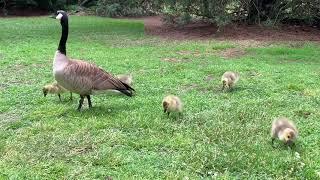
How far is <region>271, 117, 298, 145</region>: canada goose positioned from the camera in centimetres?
579

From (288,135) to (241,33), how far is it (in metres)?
11.9

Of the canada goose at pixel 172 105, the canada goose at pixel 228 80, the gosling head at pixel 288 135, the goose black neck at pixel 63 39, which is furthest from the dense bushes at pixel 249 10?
the gosling head at pixel 288 135

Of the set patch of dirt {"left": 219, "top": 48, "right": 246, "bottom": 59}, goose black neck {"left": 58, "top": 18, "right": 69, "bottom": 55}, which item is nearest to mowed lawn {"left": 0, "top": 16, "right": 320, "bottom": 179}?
patch of dirt {"left": 219, "top": 48, "right": 246, "bottom": 59}

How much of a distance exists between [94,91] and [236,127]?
2151 millimetres

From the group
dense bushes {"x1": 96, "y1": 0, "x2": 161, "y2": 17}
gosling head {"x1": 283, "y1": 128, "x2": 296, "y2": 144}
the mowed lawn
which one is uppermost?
gosling head {"x1": 283, "y1": 128, "x2": 296, "y2": 144}

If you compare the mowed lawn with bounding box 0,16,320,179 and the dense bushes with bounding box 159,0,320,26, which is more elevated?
the dense bushes with bounding box 159,0,320,26

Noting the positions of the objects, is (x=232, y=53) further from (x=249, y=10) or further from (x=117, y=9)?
(x=117, y=9)

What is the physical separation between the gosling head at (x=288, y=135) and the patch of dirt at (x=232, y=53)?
751 centimetres

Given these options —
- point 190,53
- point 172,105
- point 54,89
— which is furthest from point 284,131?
point 190,53

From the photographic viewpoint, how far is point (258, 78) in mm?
10281

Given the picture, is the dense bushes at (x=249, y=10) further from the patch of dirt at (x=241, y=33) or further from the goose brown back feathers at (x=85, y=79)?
the goose brown back feathers at (x=85, y=79)

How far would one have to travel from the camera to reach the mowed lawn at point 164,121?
17.4ft

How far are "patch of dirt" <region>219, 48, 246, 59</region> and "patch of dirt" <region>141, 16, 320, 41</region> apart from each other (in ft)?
4.59

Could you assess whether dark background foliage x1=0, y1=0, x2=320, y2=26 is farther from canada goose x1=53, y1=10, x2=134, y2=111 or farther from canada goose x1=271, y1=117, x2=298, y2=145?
canada goose x1=271, y1=117, x2=298, y2=145
